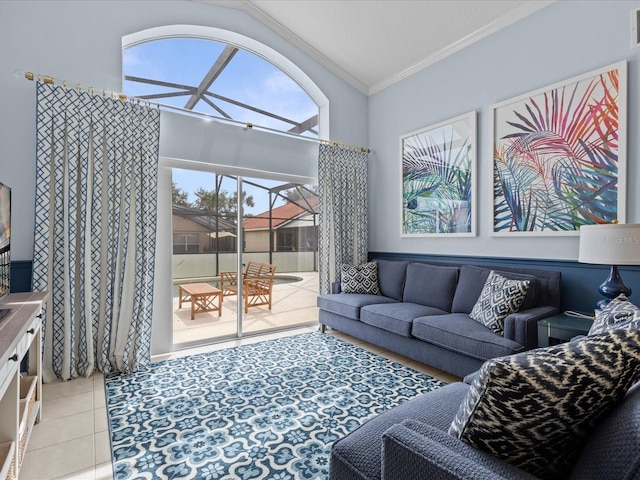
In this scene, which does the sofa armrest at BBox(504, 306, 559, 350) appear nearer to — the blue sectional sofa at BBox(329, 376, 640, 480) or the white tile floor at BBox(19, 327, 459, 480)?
the white tile floor at BBox(19, 327, 459, 480)

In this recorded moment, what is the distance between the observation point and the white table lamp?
6.79 ft

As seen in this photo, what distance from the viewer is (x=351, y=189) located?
450cm

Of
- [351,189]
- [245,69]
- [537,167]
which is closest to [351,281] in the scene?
[351,189]

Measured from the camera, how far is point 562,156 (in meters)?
2.83

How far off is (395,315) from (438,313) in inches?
16.1

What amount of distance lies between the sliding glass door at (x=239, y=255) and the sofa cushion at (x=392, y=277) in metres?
0.91

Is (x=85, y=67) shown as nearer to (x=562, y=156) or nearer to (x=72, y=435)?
(x=72, y=435)

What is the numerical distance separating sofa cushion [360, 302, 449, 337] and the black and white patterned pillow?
2.11 meters

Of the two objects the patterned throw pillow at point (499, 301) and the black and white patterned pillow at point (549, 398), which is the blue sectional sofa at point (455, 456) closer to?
the black and white patterned pillow at point (549, 398)

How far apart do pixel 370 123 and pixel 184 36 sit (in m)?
2.52

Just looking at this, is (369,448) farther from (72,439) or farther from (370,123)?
(370,123)

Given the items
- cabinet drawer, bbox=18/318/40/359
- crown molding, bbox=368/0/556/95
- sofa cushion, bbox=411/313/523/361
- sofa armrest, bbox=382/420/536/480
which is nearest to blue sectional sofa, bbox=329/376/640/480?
sofa armrest, bbox=382/420/536/480

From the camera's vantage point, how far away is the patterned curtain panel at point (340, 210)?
4.26 m

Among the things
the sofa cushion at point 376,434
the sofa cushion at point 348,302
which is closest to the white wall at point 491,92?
the sofa cushion at point 348,302
